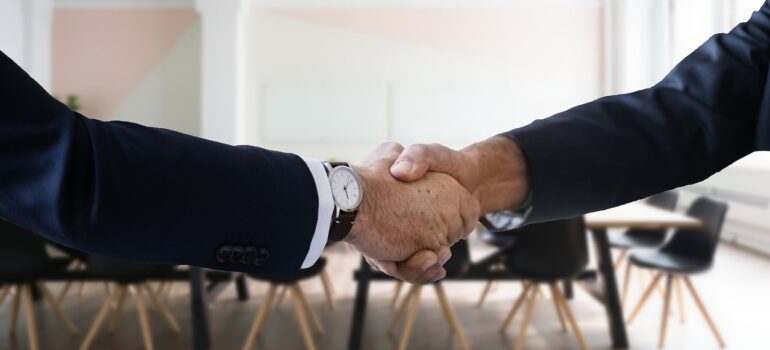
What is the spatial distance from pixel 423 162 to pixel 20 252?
2.91 meters

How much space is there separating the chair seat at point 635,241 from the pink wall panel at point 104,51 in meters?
6.86

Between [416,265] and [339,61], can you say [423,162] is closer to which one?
[416,265]

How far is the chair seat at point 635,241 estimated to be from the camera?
4597 millimetres

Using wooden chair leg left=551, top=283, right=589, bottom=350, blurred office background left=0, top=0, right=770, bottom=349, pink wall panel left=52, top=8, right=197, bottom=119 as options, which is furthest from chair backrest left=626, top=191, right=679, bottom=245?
pink wall panel left=52, top=8, right=197, bottom=119

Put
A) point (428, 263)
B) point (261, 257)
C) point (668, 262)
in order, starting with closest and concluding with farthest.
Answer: point (261, 257)
point (428, 263)
point (668, 262)

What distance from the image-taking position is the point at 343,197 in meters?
1.00

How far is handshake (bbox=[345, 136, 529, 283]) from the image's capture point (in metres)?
1.09

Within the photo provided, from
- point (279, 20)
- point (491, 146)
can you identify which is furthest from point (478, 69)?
point (491, 146)

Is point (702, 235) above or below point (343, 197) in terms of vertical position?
below

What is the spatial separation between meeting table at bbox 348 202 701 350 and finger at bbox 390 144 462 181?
2.20m

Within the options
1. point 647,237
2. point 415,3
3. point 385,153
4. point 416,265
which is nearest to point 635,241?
point 647,237

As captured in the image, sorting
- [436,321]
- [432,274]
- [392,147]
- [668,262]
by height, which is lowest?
[436,321]

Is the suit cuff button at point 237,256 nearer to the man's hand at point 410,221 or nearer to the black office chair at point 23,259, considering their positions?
the man's hand at point 410,221

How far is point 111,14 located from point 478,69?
5.51m
